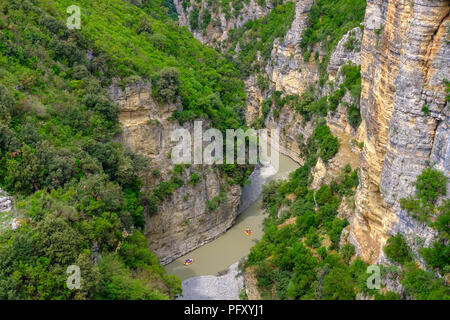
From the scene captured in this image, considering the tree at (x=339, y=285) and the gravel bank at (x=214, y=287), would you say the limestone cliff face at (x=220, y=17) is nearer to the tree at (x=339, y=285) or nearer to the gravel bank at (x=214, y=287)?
the gravel bank at (x=214, y=287)

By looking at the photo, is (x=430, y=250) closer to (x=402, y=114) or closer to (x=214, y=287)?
(x=402, y=114)

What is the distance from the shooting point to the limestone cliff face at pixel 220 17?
178ft

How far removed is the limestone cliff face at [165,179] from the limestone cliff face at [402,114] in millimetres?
12820

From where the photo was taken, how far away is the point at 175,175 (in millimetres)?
29516

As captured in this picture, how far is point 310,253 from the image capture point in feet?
73.7

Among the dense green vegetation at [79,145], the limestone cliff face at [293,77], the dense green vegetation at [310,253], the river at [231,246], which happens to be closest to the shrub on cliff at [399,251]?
the dense green vegetation at [310,253]

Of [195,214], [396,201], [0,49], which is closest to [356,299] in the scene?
[396,201]

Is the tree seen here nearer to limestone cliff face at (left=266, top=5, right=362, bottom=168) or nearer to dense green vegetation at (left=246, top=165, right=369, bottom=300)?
dense green vegetation at (left=246, top=165, right=369, bottom=300)

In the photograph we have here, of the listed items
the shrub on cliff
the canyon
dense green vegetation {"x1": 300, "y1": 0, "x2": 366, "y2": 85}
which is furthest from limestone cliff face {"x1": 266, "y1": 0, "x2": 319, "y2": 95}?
the shrub on cliff

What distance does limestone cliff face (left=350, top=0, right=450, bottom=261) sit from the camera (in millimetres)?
15445

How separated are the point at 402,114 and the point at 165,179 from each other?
53.0 feet

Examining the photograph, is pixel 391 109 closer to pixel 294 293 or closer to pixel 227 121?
pixel 294 293

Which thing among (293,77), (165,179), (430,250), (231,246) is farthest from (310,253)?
(293,77)
